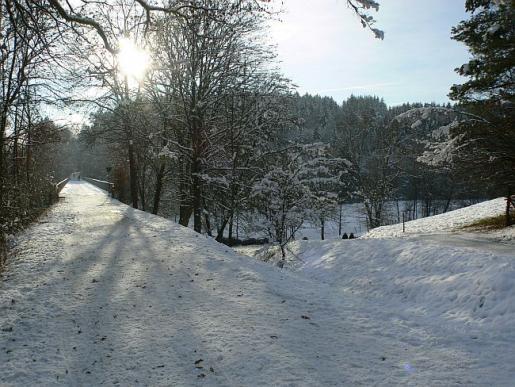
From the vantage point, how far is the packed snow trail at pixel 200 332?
12.7ft

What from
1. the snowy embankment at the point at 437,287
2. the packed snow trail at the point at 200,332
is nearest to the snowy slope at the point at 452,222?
the snowy embankment at the point at 437,287

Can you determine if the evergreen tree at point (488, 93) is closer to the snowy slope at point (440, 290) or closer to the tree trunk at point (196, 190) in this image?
the snowy slope at point (440, 290)

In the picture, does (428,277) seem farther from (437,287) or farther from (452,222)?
(452,222)

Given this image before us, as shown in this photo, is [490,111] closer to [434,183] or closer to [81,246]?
[81,246]

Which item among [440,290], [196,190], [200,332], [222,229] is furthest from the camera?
[222,229]

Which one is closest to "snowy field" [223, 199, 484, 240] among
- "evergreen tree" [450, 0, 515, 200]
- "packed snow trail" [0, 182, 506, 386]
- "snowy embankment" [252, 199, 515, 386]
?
"snowy embankment" [252, 199, 515, 386]

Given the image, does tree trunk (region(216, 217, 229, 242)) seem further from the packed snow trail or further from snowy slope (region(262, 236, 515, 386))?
the packed snow trail

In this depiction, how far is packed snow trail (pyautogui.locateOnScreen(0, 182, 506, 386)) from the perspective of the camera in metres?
3.87

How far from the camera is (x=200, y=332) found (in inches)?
185

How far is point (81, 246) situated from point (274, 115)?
33.4 feet

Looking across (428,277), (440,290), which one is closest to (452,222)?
(428,277)

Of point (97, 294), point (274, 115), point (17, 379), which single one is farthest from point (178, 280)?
point (274, 115)

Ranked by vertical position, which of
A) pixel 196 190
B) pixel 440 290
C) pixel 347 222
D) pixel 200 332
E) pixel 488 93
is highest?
pixel 488 93

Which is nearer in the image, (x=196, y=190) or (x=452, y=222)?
(x=196, y=190)
